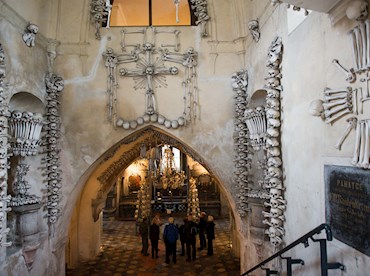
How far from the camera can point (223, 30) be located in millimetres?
5348

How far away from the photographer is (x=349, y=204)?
225cm

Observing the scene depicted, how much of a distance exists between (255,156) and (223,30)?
6.62 feet

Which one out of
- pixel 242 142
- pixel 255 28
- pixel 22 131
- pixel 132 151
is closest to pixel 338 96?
pixel 255 28

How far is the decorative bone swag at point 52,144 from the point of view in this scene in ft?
16.4

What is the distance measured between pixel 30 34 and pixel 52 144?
1549mm

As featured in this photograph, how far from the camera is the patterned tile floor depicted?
6508mm

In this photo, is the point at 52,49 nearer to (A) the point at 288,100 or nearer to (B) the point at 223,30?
(B) the point at 223,30

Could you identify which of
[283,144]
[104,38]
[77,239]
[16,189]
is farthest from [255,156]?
[77,239]

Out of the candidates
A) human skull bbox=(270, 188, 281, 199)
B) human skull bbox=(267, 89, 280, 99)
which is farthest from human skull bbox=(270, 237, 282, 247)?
human skull bbox=(267, 89, 280, 99)

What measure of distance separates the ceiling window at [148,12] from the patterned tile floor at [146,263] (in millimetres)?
4498

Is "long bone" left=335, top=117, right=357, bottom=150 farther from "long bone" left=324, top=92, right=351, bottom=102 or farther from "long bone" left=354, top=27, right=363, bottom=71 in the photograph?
"long bone" left=354, top=27, right=363, bottom=71

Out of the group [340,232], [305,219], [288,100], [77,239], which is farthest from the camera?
[77,239]

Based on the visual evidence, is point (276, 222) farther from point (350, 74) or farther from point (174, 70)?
point (174, 70)

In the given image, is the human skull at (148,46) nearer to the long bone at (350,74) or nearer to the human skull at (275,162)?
the human skull at (275,162)
